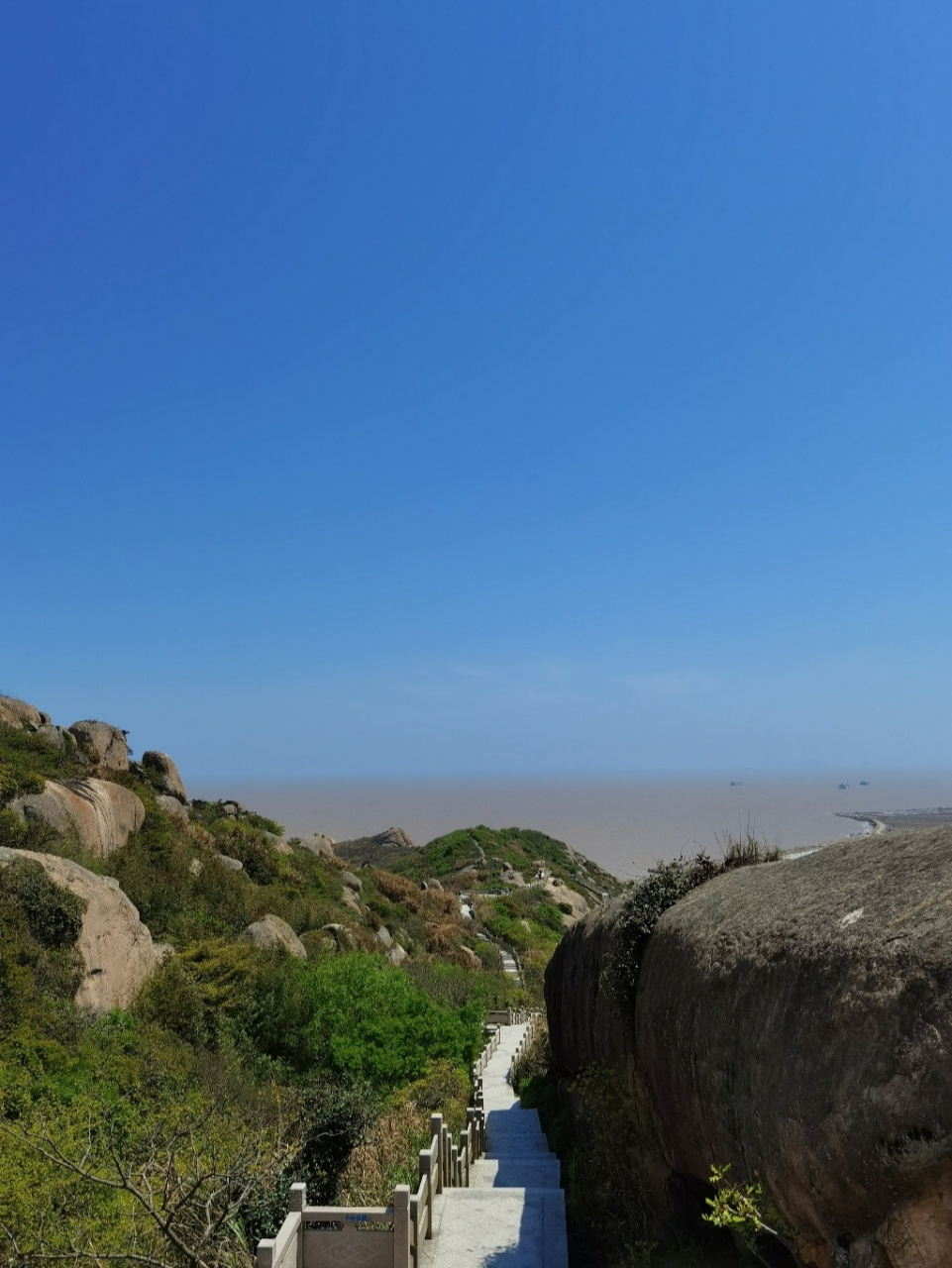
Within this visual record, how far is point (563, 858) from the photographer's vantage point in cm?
8088

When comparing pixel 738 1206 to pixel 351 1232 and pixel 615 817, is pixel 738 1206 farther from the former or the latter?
pixel 615 817

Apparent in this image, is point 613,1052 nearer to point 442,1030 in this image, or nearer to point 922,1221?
point 922,1221

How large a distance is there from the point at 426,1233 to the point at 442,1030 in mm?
10328

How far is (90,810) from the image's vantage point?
97.6ft

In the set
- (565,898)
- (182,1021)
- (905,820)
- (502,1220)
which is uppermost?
(905,820)

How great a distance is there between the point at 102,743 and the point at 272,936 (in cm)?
1817

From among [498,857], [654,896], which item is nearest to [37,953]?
[654,896]

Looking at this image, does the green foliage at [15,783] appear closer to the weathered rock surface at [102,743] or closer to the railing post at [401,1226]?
the weathered rock surface at [102,743]

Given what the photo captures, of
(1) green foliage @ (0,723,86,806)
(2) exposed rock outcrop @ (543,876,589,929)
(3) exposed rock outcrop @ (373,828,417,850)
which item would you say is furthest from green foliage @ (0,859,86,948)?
(3) exposed rock outcrop @ (373,828,417,850)

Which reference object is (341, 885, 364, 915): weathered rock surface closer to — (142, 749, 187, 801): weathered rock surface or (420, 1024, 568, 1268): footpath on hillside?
(142, 749, 187, 801): weathered rock surface

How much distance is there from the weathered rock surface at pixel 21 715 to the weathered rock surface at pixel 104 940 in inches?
717

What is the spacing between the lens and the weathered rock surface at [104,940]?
2080 centimetres

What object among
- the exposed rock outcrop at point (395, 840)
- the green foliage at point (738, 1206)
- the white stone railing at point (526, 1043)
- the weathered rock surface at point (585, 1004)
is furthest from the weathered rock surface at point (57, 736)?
the exposed rock outcrop at point (395, 840)

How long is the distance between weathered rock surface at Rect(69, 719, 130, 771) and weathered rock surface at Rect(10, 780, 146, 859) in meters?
7.52
